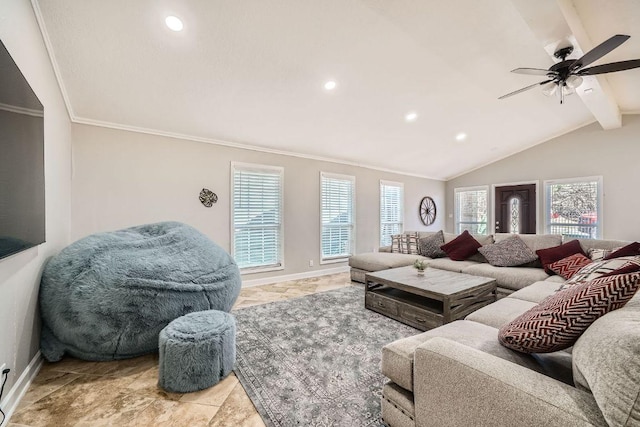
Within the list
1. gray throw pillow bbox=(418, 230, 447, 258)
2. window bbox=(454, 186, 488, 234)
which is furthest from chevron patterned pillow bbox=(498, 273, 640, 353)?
window bbox=(454, 186, 488, 234)

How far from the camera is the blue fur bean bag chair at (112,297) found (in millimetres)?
Answer: 2021

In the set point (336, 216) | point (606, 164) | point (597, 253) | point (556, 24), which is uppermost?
point (556, 24)

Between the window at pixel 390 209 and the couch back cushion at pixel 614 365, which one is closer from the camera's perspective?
the couch back cushion at pixel 614 365

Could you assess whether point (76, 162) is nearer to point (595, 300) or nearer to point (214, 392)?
point (214, 392)

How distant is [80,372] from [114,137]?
272cm

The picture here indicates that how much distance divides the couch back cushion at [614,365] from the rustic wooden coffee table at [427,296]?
1.68 metres

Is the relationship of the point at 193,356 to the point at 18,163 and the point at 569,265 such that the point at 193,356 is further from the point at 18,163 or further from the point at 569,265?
the point at 569,265

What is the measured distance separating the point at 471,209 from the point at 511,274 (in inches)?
178

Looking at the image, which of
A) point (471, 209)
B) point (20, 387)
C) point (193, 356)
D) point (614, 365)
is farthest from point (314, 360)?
point (471, 209)

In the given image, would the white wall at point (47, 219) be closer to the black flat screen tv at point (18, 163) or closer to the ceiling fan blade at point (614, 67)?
the black flat screen tv at point (18, 163)

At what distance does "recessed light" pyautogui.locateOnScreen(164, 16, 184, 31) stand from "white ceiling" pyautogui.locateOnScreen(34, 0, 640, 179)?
44 millimetres

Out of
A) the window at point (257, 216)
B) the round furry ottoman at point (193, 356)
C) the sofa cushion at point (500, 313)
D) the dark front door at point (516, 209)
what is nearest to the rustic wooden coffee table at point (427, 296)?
the sofa cushion at point (500, 313)

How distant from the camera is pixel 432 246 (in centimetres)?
463

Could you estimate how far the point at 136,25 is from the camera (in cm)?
227
